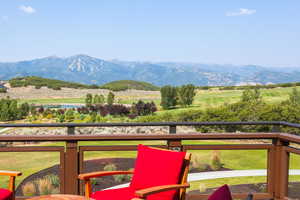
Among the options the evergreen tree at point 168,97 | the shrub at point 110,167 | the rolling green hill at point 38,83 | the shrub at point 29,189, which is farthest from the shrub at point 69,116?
the shrub at point 110,167

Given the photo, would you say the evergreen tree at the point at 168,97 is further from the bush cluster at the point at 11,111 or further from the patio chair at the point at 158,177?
the patio chair at the point at 158,177

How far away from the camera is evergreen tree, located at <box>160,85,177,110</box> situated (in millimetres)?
26231

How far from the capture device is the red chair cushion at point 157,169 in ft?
9.36

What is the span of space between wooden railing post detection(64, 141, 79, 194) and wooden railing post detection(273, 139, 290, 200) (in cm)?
216

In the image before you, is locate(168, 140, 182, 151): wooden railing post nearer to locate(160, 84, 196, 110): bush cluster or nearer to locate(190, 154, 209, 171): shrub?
locate(190, 154, 209, 171): shrub

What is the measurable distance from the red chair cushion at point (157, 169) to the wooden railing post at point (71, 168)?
2.92 feet

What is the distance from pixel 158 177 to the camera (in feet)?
9.52

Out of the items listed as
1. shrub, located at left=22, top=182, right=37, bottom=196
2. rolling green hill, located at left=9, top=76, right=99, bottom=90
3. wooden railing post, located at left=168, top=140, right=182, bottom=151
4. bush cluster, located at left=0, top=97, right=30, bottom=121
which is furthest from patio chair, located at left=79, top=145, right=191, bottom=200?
rolling green hill, located at left=9, top=76, right=99, bottom=90

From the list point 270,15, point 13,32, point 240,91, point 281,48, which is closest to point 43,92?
point 240,91

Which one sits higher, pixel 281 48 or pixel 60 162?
pixel 281 48

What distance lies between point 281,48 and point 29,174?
2336 inches

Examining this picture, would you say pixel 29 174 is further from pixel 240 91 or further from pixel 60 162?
pixel 240 91

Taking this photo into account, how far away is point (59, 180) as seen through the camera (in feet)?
12.3

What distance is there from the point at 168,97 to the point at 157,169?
24.0 meters
